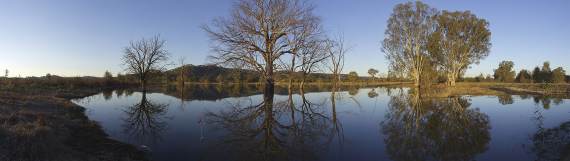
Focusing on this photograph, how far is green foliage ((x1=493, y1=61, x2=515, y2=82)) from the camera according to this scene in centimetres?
5347

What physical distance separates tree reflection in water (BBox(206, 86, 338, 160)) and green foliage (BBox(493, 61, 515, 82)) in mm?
53666

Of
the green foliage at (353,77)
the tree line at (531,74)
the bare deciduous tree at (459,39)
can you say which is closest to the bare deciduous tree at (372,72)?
the green foliage at (353,77)

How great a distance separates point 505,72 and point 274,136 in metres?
58.4

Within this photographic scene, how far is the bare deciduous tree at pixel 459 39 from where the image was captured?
1558 inches

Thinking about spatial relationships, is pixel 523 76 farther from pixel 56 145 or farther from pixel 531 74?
pixel 56 145

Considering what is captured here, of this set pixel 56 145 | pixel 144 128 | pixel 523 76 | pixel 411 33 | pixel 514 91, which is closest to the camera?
pixel 56 145

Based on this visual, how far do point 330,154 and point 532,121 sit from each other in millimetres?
7468

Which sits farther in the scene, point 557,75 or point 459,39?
point 557,75

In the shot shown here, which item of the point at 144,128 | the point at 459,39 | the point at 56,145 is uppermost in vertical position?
the point at 459,39

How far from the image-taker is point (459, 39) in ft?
132

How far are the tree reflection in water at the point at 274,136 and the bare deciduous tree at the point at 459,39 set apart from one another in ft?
113

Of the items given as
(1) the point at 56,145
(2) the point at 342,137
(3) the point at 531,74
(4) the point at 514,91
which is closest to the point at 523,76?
(3) the point at 531,74

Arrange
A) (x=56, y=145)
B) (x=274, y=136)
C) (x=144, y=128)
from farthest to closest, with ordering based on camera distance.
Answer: (x=144, y=128) < (x=274, y=136) < (x=56, y=145)

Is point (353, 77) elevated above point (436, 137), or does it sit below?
above
